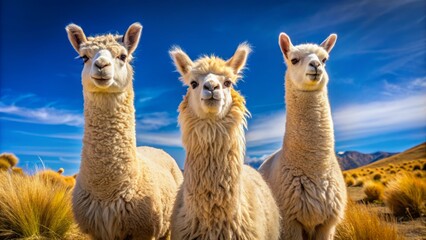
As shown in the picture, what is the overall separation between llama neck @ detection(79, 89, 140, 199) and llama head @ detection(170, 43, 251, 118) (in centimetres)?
98

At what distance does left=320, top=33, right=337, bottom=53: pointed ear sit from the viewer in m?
6.96

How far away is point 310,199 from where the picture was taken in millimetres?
5641

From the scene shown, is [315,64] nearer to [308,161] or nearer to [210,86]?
[308,161]

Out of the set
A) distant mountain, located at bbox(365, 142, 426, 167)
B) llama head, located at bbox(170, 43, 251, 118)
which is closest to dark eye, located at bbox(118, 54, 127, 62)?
llama head, located at bbox(170, 43, 251, 118)

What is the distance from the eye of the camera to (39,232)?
6.98 meters

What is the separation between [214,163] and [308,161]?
6.86 ft

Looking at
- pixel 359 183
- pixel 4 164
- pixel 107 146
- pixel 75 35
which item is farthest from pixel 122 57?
pixel 359 183

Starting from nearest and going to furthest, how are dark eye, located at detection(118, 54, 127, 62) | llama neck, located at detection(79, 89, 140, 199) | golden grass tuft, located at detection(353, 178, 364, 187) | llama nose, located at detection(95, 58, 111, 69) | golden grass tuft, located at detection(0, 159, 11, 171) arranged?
llama nose, located at detection(95, 58, 111, 69) < llama neck, located at detection(79, 89, 140, 199) < dark eye, located at detection(118, 54, 127, 62) < golden grass tuft, located at detection(0, 159, 11, 171) < golden grass tuft, located at detection(353, 178, 364, 187)

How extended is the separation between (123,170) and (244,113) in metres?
1.75

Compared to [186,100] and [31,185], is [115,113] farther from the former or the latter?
[31,185]

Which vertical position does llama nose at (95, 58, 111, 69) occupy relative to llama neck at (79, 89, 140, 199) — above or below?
above

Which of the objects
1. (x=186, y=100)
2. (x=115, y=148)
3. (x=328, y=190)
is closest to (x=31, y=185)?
→ (x=115, y=148)

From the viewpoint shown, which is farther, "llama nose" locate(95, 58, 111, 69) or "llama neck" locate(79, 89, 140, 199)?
"llama neck" locate(79, 89, 140, 199)

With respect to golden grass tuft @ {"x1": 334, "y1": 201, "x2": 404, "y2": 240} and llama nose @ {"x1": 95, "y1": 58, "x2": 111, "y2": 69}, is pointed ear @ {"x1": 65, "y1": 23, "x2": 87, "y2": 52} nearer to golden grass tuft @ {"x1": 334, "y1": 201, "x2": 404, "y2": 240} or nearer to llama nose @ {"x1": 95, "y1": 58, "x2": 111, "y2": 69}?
llama nose @ {"x1": 95, "y1": 58, "x2": 111, "y2": 69}
